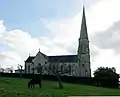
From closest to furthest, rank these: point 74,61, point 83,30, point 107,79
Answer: point 107,79
point 74,61
point 83,30

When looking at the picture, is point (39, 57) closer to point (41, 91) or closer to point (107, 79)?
point (107, 79)

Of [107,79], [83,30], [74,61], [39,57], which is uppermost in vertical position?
[83,30]

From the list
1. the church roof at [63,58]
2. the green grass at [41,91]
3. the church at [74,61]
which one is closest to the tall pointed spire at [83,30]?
the church at [74,61]

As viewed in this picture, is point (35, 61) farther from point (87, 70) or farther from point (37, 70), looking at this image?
point (87, 70)

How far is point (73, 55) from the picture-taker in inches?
4855

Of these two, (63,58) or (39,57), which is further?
(39,57)

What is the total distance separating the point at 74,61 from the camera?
4764 inches

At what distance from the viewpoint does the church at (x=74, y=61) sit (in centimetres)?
11962

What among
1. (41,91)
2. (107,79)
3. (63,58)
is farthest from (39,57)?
(41,91)

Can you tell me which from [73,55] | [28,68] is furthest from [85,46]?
[28,68]

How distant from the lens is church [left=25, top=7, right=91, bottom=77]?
120m

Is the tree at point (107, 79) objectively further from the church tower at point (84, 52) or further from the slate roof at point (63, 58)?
the slate roof at point (63, 58)

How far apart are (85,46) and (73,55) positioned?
598 centimetres

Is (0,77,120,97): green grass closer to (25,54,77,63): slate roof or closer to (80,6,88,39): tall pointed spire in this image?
(25,54,77,63): slate roof
